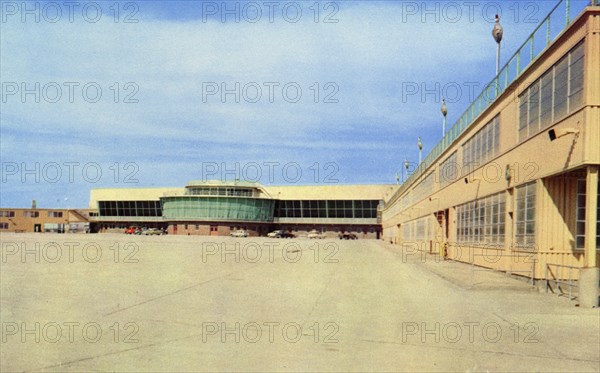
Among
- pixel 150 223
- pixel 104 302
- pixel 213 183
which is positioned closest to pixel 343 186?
pixel 213 183

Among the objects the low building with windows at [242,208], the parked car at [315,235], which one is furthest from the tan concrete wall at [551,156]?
the low building with windows at [242,208]

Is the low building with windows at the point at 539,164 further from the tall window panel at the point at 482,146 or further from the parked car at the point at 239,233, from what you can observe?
the parked car at the point at 239,233

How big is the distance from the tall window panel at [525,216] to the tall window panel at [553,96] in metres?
1.84

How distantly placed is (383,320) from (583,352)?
12.1 feet

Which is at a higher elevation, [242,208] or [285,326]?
[285,326]

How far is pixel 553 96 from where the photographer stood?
16.3m

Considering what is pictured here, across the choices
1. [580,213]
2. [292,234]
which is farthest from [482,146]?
[292,234]

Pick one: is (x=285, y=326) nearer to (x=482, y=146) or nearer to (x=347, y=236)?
(x=482, y=146)

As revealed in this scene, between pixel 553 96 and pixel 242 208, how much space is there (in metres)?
92.5

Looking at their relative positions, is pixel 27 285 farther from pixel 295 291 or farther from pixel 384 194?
pixel 384 194

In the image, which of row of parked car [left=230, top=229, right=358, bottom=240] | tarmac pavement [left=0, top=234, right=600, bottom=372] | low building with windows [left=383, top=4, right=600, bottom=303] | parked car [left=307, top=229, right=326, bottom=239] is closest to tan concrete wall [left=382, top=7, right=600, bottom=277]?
low building with windows [left=383, top=4, right=600, bottom=303]

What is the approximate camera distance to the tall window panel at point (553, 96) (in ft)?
47.9

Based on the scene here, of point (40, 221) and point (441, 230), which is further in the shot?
point (40, 221)

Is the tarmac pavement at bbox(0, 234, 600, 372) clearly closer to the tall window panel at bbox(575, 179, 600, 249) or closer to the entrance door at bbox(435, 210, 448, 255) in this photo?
the tall window panel at bbox(575, 179, 600, 249)
